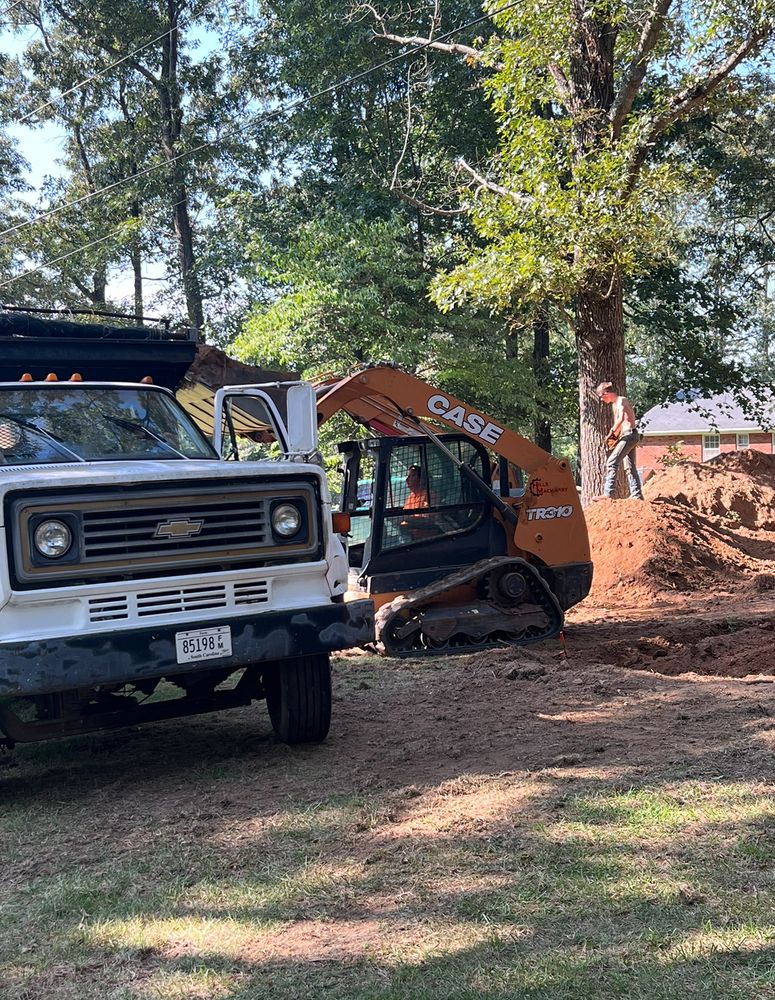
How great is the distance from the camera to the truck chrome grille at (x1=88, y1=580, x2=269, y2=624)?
17.5 ft

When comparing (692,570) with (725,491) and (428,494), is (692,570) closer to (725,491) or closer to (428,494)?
(725,491)

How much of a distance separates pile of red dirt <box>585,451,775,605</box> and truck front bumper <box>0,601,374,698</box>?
7.99 meters

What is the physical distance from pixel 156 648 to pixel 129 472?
3.13ft

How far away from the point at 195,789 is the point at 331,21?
20.7m

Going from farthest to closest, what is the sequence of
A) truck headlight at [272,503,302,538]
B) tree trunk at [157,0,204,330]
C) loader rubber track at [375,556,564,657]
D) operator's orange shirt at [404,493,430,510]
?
tree trunk at [157,0,204,330]
operator's orange shirt at [404,493,430,510]
loader rubber track at [375,556,564,657]
truck headlight at [272,503,302,538]

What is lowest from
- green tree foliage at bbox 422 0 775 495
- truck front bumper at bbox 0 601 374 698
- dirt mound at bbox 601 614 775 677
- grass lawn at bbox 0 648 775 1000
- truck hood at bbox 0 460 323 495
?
dirt mound at bbox 601 614 775 677

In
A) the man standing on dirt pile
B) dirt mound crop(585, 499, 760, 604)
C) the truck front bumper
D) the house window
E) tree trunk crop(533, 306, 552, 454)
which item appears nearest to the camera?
the truck front bumper

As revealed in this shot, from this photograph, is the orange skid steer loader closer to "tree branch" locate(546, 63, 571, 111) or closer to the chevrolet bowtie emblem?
the chevrolet bowtie emblem

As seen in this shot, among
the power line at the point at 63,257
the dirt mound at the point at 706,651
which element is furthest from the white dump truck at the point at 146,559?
the power line at the point at 63,257

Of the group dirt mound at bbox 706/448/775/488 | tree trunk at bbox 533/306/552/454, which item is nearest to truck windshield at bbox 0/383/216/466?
dirt mound at bbox 706/448/775/488

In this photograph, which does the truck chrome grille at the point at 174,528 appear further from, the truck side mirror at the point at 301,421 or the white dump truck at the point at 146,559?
the truck side mirror at the point at 301,421

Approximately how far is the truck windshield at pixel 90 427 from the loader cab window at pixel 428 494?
3.31 metres

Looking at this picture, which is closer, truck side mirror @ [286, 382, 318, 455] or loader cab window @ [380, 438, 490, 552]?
truck side mirror @ [286, 382, 318, 455]

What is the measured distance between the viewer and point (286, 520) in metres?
5.92
